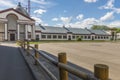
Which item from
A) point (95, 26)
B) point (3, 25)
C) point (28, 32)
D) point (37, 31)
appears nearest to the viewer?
point (3, 25)

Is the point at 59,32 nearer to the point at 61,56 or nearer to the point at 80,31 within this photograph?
the point at 80,31

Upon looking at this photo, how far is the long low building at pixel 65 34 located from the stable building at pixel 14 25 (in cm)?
766

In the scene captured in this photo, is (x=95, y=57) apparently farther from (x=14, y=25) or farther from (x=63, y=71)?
(x=14, y=25)

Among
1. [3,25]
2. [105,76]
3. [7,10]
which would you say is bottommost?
[105,76]

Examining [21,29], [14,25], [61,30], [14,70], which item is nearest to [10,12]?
[14,25]

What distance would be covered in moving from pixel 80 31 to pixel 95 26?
94.6 meters

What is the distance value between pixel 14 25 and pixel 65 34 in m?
24.2

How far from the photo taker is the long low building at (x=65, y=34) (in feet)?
251

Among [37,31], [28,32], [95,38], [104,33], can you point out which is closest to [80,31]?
[95,38]

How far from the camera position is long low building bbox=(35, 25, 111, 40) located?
76.6 m

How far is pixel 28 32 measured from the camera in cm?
6875

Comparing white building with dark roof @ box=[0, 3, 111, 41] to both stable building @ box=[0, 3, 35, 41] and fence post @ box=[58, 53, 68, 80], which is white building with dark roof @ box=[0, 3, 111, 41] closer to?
stable building @ box=[0, 3, 35, 41]

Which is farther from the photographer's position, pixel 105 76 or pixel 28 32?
pixel 28 32

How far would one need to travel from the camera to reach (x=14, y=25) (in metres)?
65.4
